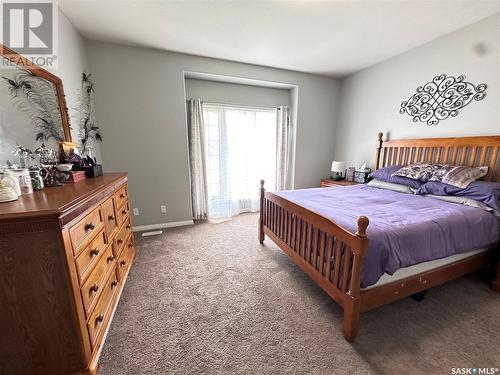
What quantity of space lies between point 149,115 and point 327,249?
2.91 m

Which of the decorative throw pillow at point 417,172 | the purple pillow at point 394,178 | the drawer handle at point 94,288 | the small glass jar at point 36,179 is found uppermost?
the small glass jar at point 36,179

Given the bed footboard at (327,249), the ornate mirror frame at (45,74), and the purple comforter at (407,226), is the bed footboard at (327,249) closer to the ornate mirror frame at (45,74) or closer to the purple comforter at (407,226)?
the purple comforter at (407,226)

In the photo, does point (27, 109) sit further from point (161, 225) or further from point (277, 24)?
point (277, 24)

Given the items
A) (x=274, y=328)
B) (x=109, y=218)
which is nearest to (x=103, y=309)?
(x=109, y=218)

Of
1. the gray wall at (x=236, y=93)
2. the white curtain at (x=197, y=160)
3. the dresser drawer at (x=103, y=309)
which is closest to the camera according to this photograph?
the dresser drawer at (x=103, y=309)

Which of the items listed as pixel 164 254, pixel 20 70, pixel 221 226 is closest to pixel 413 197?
pixel 221 226

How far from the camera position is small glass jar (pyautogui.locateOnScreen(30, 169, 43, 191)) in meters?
1.28

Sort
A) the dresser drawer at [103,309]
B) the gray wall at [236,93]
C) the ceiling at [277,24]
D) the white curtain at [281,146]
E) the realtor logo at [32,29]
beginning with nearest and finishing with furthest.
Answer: the dresser drawer at [103,309] < the realtor logo at [32,29] < the ceiling at [277,24] < the gray wall at [236,93] < the white curtain at [281,146]

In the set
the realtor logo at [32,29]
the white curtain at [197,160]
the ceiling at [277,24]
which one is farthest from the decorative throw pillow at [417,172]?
the realtor logo at [32,29]

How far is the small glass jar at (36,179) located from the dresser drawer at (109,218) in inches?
14.3

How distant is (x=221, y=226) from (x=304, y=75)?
3092mm

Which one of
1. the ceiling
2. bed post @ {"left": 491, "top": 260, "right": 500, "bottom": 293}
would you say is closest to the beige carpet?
bed post @ {"left": 491, "top": 260, "right": 500, "bottom": 293}

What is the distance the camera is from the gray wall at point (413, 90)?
215 centimetres

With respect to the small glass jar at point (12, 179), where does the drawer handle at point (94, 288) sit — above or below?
below
